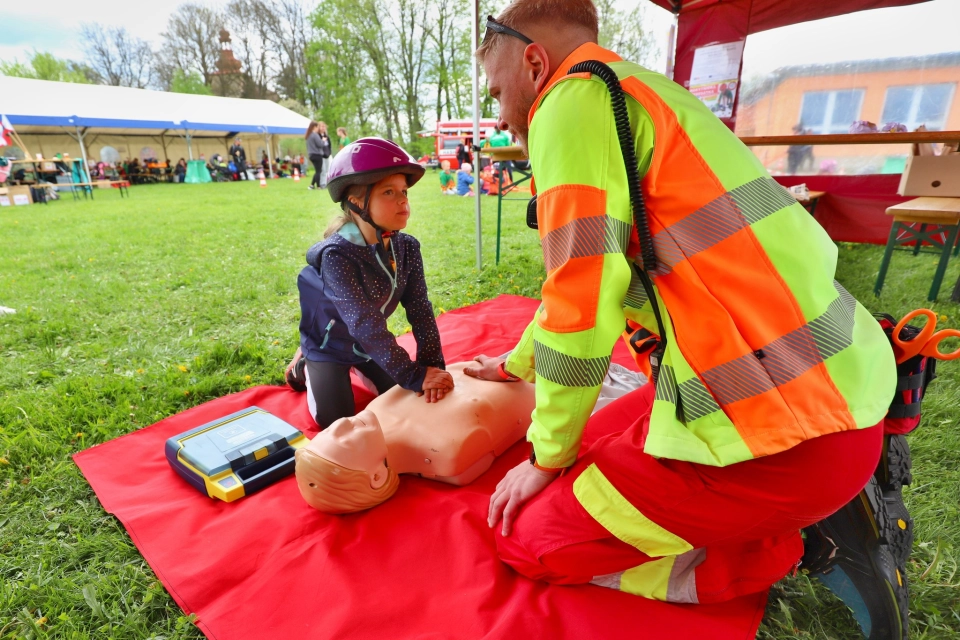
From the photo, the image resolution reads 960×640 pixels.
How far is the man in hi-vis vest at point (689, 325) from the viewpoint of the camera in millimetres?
1071

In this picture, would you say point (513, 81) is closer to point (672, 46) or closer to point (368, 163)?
point (368, 163)

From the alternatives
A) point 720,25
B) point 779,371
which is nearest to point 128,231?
point 720,25

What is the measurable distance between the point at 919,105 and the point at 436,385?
21.5 ft

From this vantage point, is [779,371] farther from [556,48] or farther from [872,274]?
[872,274]

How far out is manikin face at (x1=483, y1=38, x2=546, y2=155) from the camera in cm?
126

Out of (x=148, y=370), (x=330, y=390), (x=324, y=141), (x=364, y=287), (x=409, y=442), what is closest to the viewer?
(x=409, y=442)

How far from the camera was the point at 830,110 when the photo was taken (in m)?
6.12

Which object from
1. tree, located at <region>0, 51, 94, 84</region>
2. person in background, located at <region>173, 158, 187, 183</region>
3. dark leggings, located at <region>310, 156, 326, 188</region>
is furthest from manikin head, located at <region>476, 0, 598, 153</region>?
tree, located at <region>0, 51, 94, 84</region>

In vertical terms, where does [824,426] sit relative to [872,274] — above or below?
above

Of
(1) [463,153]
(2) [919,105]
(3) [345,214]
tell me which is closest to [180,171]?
(1) [463,153]

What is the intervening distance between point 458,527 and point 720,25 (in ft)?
22.1

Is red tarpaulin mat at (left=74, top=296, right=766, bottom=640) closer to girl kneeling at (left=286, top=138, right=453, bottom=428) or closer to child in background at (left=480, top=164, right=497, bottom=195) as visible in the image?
girl kneeling at (left=286, top=138, right=453, bottom=428)

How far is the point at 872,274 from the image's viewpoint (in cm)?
498

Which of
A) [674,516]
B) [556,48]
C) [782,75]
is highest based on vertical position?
[782,75]
